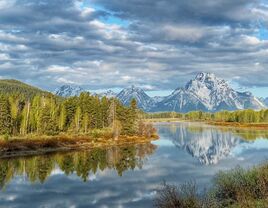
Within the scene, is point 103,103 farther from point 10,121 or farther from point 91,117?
point 10,121

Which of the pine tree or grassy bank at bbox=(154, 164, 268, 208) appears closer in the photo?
grassy bank at bbox=(154, 164, 268, 208)

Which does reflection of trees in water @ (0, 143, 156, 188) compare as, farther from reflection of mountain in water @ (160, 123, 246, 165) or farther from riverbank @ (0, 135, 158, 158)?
reflection of mountain in water @ (160, 123, 246, 165)

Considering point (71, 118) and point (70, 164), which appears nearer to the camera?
point (70, 164)

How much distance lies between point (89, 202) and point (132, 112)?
10303 cm

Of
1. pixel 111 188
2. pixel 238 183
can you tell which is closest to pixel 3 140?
pixel 111 188

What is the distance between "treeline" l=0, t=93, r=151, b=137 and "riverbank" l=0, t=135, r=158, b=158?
8111 mm

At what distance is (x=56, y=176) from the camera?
6012 cm

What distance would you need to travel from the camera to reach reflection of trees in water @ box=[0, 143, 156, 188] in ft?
199

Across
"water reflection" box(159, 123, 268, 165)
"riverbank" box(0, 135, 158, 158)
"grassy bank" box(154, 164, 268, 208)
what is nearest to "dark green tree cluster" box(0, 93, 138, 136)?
"riverbank" box(0, 135, 158, 158)

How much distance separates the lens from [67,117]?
143375 millimetres

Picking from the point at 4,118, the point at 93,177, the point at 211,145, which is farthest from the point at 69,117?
the point at 93,177

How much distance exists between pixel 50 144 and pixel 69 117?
45.7 meters

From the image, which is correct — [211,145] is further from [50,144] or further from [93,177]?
[93,177]

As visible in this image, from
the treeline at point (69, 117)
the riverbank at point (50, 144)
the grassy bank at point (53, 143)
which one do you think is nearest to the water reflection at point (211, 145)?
the grassy bank at point (53, 143)
